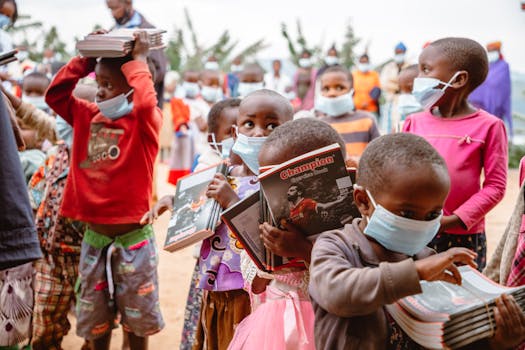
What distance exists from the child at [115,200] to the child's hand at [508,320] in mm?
2144

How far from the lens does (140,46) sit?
2.87 metres

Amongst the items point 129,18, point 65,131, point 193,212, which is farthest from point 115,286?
point 129,18

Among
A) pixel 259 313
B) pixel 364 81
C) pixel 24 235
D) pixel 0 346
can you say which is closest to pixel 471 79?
pixel 259 313

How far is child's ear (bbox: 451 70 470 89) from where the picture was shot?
263 centimetres

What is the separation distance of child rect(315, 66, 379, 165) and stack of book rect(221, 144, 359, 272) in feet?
8.14

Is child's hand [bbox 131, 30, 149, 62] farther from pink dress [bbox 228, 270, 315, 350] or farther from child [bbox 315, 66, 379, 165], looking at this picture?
child [bbox 315, 66, 379, 165]

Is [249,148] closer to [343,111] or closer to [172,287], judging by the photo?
[343,111]

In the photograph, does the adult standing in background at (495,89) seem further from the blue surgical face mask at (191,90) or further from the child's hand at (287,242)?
the child's hand at (287,242)

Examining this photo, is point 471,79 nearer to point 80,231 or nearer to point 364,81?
point 80,231

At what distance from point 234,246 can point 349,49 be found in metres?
12.4

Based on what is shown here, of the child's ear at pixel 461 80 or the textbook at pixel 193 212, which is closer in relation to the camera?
the textbook at pixel 193 212

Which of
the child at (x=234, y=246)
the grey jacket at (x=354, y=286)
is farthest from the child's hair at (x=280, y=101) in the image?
the grey jacket at (x=354, y=286)

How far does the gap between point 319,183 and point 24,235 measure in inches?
35.5

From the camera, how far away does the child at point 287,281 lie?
5.50 feet
